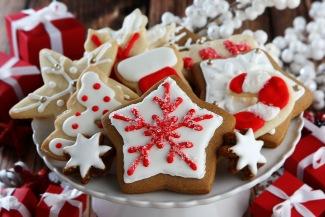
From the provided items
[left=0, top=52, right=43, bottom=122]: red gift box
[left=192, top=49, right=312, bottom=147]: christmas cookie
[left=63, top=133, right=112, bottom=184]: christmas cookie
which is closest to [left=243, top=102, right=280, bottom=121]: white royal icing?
[left=192, top=49, right=312, bottom=147]: christmas cookie

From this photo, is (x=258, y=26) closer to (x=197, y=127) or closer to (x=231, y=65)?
(x=231, y=65)

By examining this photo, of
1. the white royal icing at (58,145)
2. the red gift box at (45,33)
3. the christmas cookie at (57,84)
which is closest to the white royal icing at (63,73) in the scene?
the christmas cookie at (57,84)

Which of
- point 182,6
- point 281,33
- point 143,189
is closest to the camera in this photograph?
point 143,189

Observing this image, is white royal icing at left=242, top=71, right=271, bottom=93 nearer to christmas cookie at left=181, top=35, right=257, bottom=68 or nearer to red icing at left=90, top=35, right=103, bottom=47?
christmas cookie at left=181, top=35, right=257, bottom=68

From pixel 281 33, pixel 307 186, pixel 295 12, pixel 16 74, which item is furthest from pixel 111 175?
pixel 295 12

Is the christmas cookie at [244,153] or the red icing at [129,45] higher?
the red icing at [129,45]

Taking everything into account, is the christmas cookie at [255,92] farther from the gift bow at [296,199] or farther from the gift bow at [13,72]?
the gift bow at [13,72]
